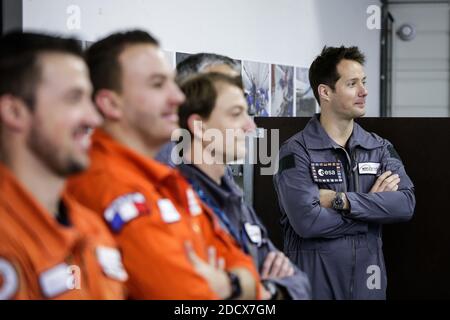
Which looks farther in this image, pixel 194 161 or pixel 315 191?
pixel 315 191

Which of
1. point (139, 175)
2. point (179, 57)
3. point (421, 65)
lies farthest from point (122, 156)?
point (421, 65)

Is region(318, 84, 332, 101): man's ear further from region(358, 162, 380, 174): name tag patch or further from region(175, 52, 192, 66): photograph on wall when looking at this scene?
region(175, 52, 192, 66): photograph on wall

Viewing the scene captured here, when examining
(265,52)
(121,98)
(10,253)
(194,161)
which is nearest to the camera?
(10,253)

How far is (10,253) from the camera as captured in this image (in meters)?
0.90

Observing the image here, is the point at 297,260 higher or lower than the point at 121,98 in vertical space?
lower

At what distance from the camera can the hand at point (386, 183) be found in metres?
2.60

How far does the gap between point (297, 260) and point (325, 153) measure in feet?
1.51

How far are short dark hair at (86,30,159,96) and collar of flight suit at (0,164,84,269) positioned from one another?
0.26 m

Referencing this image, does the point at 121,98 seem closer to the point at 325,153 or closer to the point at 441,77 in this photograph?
the point at 325,153

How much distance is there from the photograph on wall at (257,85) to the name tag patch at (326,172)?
1.17m

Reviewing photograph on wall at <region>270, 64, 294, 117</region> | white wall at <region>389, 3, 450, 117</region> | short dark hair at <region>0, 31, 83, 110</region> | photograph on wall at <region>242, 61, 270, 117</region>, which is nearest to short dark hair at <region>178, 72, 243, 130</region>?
short dark hair at <region>0, 31, 83, 110</region>

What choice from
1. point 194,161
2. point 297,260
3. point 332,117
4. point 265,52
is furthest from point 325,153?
point 265,52

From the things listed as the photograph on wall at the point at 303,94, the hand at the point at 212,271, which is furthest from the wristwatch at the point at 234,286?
the photograph on wall at the point at 303,94

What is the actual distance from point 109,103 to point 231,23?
2.65m
